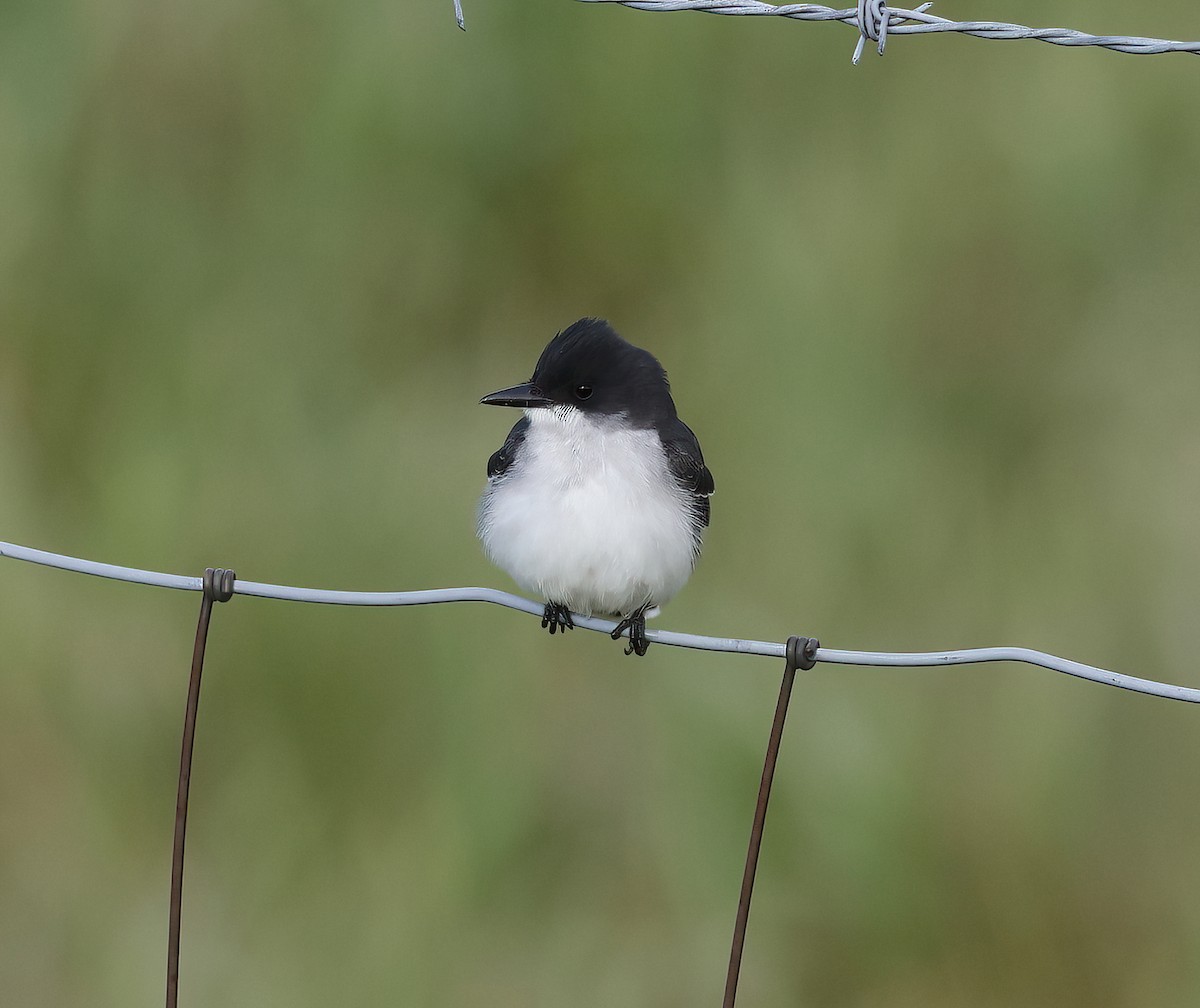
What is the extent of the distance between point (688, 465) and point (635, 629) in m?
0.34

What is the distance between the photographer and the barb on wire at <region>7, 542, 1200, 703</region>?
→ 5.89 ft

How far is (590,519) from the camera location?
244 cm

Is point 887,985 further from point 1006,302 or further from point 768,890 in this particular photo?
point 1006,302

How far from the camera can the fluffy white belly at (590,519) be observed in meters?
2.44

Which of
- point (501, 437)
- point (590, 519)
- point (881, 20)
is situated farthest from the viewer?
point (501, 437)

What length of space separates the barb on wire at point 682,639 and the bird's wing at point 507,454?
1.67ft

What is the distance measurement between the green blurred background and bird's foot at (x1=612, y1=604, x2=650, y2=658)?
0.75m

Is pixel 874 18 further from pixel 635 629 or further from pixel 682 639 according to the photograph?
pixel 635 629

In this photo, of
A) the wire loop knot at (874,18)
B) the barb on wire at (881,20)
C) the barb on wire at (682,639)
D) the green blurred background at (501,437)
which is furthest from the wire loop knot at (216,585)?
the green blurred background at (501,437)

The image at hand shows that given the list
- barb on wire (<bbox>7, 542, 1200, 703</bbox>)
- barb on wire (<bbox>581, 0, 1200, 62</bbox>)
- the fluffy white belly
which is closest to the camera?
barb on wire (<bbox>7, 542, 1200, 703</bbox>)

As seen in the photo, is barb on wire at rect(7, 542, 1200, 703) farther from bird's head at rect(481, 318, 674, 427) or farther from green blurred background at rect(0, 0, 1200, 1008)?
green blurred background at rect(0, 0, 1200, 1008)

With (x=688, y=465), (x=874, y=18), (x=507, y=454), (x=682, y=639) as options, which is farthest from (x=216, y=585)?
(x=874, y=18)

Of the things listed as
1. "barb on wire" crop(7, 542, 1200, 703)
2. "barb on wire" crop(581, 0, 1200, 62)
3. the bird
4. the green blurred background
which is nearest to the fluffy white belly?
the bird

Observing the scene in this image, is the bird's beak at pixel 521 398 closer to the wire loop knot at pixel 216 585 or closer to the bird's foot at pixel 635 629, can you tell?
the bird's foot at pixel 635 629
